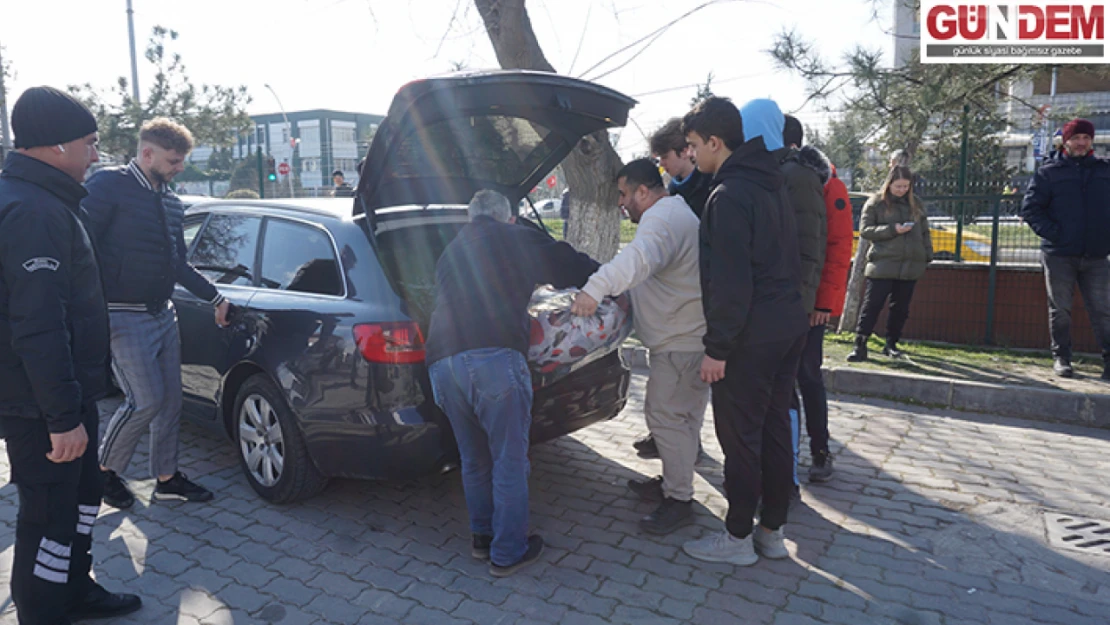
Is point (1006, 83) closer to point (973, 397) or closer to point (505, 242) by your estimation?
point (973, 397)

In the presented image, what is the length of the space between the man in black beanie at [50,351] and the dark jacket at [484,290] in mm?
1352

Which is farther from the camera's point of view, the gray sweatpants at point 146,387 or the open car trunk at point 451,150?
the gray sweatpants at point 146,387

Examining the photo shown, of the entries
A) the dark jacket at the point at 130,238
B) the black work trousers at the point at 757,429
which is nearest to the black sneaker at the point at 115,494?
the dark jacket at the point at 130,238

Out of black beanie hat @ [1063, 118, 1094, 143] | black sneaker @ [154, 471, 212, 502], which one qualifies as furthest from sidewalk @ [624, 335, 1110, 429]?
black sneaker @ [154, 471, 212, 502]

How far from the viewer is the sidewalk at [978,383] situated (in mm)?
5707

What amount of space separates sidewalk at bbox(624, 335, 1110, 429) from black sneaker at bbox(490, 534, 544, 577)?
383cm

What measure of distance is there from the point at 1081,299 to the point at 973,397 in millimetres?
2165

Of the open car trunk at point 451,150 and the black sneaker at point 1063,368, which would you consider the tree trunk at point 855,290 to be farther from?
the open car trunk at point 451,150

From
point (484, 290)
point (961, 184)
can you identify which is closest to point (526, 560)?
point (484, 290)

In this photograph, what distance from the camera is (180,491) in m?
4.25

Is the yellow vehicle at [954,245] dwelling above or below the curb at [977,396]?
above

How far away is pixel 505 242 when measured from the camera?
11.3ft

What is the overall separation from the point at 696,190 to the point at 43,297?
314 cm

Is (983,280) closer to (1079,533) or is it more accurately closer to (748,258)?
(1079,533)
